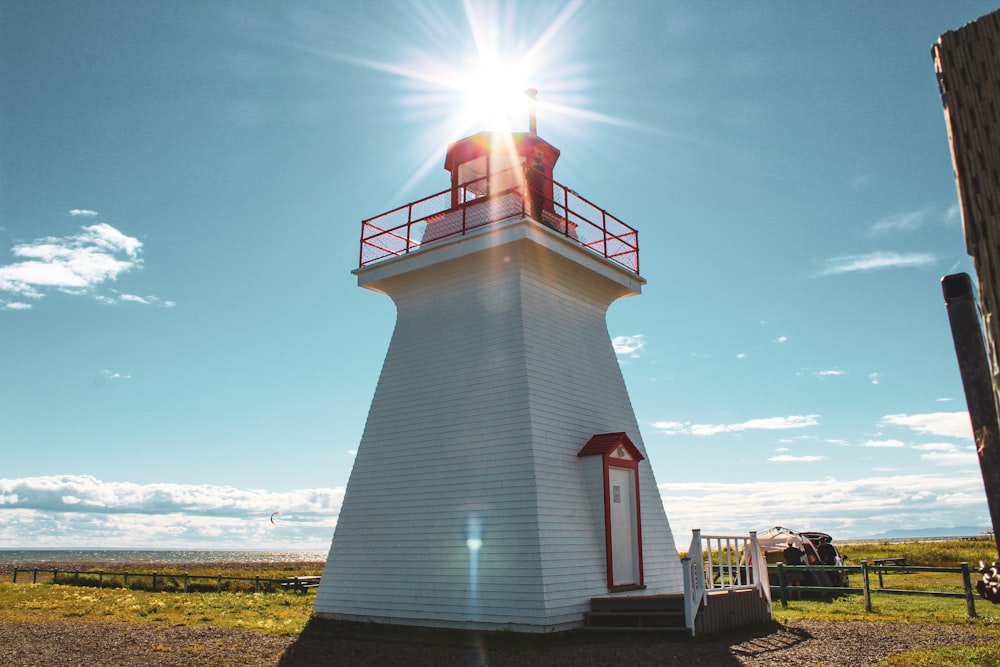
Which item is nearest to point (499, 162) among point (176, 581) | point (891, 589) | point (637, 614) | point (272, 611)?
point (637, 614)

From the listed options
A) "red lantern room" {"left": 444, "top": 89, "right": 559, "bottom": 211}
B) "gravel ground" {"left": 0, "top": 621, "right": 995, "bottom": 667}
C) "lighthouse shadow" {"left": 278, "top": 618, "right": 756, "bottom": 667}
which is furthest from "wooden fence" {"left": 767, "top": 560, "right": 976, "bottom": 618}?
"red lantern room" {"left": 444, "top": 89, "right": 559, "bottom": 211}

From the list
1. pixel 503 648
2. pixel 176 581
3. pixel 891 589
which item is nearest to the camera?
pixel 503 648

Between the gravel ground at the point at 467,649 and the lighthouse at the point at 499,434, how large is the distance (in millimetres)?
1457

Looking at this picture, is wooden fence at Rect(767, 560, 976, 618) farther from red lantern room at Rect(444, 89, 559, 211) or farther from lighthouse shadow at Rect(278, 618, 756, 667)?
red lantern room at Rect(444, 89, 559, 211)

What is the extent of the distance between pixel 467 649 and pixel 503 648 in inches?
22.3

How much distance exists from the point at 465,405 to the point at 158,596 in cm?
1291

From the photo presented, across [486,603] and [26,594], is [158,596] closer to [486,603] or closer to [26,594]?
[26,594]

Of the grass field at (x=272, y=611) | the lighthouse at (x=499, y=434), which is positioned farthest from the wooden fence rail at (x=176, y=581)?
the lighthouse at (x=499, y=434)

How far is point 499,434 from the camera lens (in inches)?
531

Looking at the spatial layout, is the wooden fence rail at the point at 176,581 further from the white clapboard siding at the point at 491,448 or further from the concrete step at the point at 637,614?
the concrete step at the point at 637,614

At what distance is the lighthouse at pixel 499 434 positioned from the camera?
12.8 meters

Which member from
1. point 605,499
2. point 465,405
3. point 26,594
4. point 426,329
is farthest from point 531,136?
point 26,594

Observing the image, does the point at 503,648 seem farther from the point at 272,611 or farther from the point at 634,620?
the point at 272,611

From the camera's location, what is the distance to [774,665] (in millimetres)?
9836
